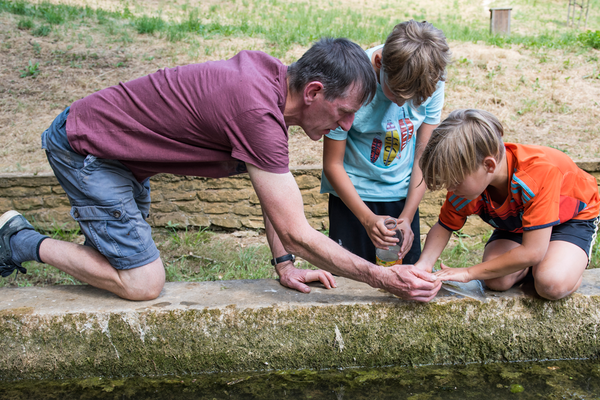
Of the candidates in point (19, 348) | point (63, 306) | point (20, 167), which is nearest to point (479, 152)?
point (63, 306)

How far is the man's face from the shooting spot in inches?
76.2

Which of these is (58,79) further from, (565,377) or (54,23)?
(565,377)

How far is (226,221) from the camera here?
4496 millimetres

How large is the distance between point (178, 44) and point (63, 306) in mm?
5738

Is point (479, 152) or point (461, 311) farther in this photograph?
point (461, 311)

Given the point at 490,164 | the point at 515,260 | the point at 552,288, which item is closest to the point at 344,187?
the point at 490,164

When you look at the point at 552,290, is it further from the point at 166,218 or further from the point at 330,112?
the point at 166,218

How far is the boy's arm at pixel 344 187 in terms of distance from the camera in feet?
7.69

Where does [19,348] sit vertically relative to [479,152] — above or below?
below

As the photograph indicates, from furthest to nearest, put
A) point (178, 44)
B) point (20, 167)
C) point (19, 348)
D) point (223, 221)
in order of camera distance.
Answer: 1. point (178, 44)
2. point (20, 167)
3. point (223, 221)
4. point (19, 348)

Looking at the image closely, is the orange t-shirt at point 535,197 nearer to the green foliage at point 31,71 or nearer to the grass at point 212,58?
the grass at point 212,58

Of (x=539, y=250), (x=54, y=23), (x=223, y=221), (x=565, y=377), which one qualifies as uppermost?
(x=54, y=23)

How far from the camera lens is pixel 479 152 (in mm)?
1860

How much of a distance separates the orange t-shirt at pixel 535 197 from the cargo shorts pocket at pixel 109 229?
4.81 feet
